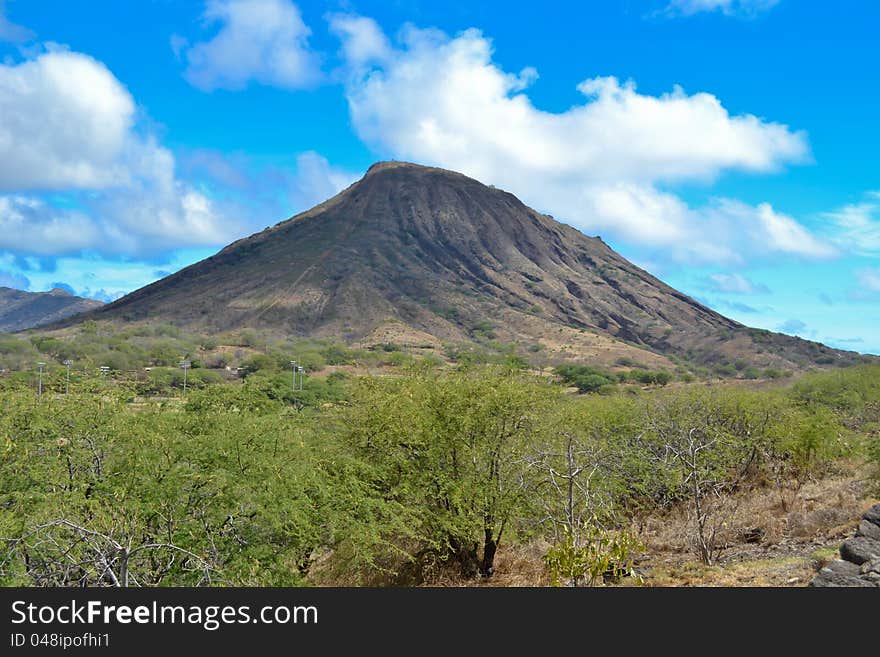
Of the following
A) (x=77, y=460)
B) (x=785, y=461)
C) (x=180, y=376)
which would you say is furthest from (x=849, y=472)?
(x=180, y=376)

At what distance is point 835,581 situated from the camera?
9969 mm

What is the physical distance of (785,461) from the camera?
83.5ft

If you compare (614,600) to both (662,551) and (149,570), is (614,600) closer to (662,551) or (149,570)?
(149,570)

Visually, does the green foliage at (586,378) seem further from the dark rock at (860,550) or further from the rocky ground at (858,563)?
the dark rock at (860,550)

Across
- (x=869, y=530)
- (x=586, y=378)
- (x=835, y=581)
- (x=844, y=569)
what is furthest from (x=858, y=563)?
(x=586, y=378)

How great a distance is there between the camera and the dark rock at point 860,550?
10.6 meters

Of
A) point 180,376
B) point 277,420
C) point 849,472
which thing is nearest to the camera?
point 277,420

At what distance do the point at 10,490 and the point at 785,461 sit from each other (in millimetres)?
25405

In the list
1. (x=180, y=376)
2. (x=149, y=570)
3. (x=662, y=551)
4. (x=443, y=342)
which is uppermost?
(x=443, y=342)

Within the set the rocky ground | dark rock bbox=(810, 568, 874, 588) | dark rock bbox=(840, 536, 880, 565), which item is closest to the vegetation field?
dark rock bbox=(840, 536, 880, 565)

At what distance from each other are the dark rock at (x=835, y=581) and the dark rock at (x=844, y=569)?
92 millimetres

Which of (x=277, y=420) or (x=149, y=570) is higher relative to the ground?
(x=277, y=420)

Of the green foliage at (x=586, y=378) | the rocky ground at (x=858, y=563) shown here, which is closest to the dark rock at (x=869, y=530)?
the rocky ground at (x=858, y=563)

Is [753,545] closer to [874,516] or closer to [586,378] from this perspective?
[874,516]
